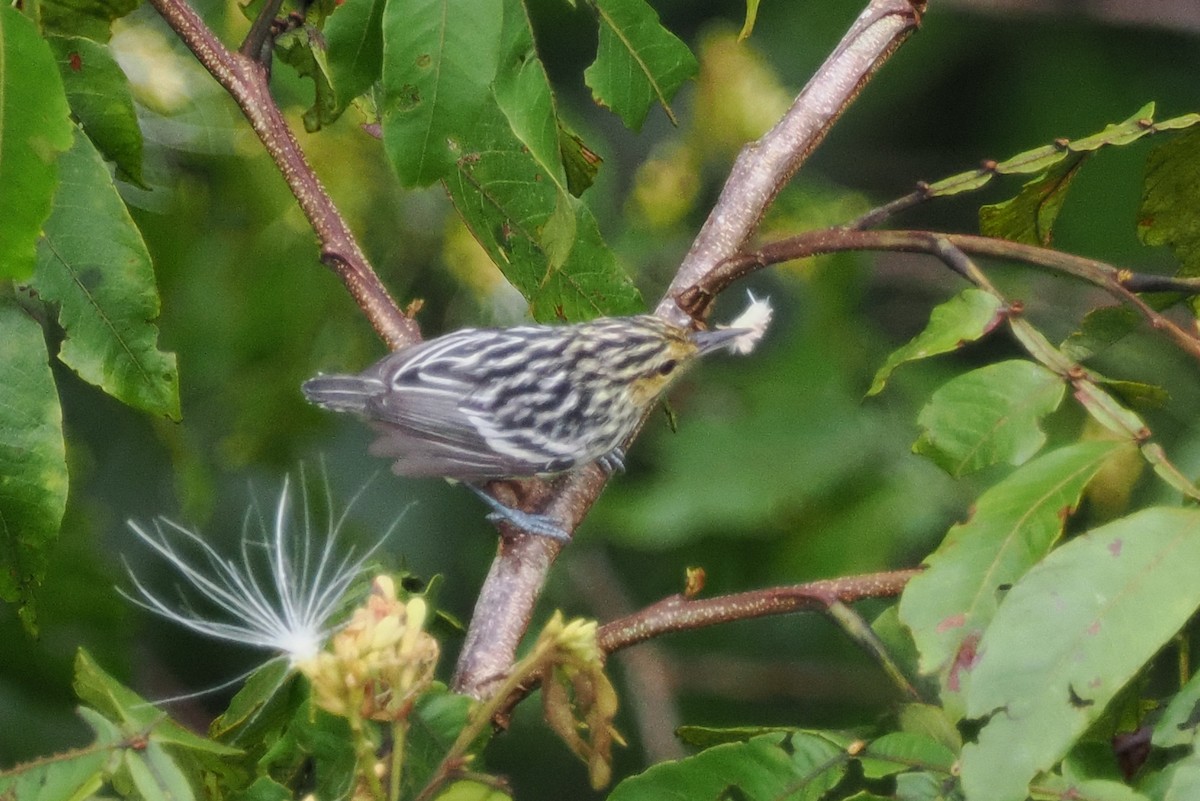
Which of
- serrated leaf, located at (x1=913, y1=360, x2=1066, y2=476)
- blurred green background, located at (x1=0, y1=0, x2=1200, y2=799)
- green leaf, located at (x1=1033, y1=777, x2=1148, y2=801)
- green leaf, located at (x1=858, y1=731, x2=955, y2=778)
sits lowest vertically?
blurred green background, located at (x1=0, y1=0, x2=1200, y2=799)

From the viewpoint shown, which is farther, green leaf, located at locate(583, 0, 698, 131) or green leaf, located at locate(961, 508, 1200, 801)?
green leaf, located at locate(583, 0, 698, 131)

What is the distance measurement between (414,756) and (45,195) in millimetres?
735

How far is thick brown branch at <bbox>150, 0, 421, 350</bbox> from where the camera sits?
214cm

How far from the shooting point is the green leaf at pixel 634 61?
6.89 ft

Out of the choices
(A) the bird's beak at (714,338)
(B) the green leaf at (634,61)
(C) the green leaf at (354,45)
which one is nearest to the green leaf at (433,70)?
(C) the green leaf at (354,45)

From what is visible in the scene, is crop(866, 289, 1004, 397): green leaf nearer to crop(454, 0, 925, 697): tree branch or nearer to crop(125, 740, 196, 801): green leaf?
crop(454, 0, 925, 697): tree branch

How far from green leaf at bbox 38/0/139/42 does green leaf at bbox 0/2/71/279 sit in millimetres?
849

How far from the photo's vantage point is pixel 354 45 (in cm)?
194

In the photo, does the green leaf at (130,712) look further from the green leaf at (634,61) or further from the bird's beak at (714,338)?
the bird's beak at (714,338)

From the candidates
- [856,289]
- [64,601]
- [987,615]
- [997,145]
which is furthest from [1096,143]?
[997,145]

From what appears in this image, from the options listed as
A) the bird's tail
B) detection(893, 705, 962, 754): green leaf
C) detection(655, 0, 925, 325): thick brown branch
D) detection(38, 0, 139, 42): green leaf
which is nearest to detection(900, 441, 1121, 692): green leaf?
detection(893, 705, 962, 754): green leaf

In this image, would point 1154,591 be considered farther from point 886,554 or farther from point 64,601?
point 64,601

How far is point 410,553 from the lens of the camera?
3830 mm

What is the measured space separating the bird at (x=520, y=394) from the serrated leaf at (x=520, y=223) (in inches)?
14.9
